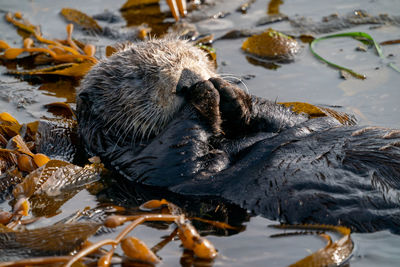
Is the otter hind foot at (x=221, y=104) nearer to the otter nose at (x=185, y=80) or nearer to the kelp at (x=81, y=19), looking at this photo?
the otter nose at (x=185, y=80)

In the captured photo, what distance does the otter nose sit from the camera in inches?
151

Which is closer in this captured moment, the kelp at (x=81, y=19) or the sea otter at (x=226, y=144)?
the sea otter at (x=226, y=144)

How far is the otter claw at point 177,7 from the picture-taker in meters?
7.00

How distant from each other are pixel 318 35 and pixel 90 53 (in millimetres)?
2463

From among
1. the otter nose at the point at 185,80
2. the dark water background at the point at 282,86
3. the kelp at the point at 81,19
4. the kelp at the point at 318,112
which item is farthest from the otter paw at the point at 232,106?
the kelp at the point at 81,19

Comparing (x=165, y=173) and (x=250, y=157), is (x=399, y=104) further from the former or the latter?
(x=165, y=173)

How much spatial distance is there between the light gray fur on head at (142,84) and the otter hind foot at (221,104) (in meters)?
0.12

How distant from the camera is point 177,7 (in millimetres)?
7160

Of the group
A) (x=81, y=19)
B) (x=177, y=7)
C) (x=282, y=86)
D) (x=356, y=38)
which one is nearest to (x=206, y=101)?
(x=282, y=86)

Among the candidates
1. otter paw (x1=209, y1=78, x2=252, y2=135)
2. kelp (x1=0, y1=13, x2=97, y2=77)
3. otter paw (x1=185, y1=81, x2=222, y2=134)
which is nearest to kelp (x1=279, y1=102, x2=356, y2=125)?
otter paw (x1=209, y1=78, x2=252, y2=135)

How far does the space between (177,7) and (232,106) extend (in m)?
3.53

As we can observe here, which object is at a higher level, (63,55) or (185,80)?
(185,80)

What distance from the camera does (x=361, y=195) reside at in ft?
10.7

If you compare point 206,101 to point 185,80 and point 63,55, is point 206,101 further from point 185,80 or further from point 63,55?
point 63,55
